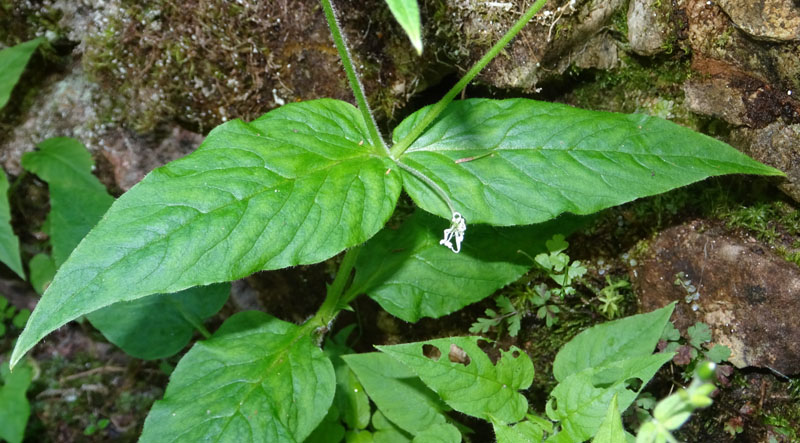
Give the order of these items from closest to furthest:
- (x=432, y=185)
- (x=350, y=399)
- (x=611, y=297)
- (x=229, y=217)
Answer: (x=229, y=217), (x=432, y=185), (x=611, y=297), (x=350, y=399)

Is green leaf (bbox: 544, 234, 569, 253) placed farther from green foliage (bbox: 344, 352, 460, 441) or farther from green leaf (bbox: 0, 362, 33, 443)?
green leaf (bbox: 0, 362, 33, 443)

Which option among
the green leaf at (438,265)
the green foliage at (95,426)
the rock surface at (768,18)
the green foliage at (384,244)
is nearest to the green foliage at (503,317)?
the green foliage at (384,244)

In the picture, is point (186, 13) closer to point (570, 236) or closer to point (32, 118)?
point (32, 118)

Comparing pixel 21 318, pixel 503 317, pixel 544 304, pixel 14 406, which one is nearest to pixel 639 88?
pixel 544 304

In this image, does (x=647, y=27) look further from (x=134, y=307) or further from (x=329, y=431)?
(x=134, y=307)

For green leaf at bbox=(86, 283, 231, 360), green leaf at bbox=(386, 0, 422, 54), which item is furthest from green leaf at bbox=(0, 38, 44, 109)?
green leaf at bbox=(386, 0, 422, 54)

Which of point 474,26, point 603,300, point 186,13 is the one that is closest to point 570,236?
point 603,300
